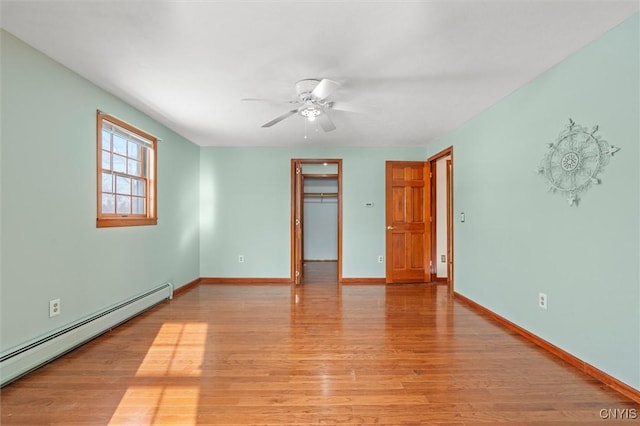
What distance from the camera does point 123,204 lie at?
314cm

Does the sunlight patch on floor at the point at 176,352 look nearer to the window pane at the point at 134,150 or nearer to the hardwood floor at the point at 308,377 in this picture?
the hardwood floor at the point at 308,377

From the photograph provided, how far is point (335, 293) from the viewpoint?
169 inches

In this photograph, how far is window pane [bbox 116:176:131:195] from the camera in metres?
3.06

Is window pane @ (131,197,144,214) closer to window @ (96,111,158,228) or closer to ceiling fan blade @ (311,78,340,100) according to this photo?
window @ (96,111,158,228)

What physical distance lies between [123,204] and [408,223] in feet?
13.3

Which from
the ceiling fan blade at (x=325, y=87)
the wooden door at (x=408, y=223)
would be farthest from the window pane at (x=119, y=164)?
the wooden door at (x=408, y=223)

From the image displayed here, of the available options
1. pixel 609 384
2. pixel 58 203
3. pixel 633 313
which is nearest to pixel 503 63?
pixel 633 313

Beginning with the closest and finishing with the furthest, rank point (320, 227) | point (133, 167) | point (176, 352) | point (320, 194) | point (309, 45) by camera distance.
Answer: point (309, 45) < point (176, 352) < point (133, 167) < point (320, 194) < point (320, 227)

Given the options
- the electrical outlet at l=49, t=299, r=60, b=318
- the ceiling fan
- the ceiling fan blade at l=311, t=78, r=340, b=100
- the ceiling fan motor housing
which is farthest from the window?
the ceiling fan blade at l=311, t=78, r=340, b=100

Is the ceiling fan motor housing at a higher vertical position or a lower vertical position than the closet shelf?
higher

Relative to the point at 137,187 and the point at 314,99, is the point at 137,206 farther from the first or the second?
the point at 314,99

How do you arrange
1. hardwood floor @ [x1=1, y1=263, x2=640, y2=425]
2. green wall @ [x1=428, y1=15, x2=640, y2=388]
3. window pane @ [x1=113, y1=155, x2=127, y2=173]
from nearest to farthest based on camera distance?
1. hardwood floor @ [x1=1, y1=263, x2=640, y2=425]
2. green wall @ [x1=428, y1=15, x2=640, y2=388]
3. window pane @ [x1=113, y1=155, x2=127, y2=173]

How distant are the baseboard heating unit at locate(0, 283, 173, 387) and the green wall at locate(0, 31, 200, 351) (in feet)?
0.19

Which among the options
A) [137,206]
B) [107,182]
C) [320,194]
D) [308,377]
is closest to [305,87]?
[107,182]
